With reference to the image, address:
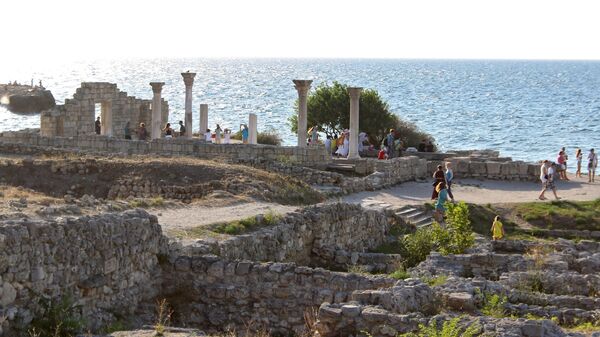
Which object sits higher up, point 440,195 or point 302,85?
point 302,85

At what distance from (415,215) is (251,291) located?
584 inches

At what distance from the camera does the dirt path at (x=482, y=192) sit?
32.2m

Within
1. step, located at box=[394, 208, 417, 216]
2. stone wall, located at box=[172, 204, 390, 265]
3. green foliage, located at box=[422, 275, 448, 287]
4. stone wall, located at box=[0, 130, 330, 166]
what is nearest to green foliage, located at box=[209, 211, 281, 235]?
stone wall, located at box=[172, 204, 390, 265]

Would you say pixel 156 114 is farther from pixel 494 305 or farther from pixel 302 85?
pixel 494 305

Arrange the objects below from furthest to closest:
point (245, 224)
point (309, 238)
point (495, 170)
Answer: point (495, 170) < point (309, 238) < point (245, 224)

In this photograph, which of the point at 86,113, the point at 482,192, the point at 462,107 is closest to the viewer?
the point at 482,192

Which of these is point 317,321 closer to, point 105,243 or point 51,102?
point 105,243

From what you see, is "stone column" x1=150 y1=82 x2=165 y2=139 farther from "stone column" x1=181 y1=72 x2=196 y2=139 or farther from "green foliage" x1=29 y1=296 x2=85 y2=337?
"green foliage" x1=29 y1=296 x2=85 y2=337

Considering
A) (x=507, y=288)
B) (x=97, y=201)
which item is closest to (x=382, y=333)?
(x=507, y=288)

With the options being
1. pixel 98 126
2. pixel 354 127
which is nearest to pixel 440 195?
pixel 354 127

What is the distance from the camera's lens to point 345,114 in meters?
51.3

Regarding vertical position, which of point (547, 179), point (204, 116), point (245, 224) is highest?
point (204, 116)

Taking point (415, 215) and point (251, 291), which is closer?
point (251, 291)

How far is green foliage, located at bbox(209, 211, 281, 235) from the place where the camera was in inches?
774
